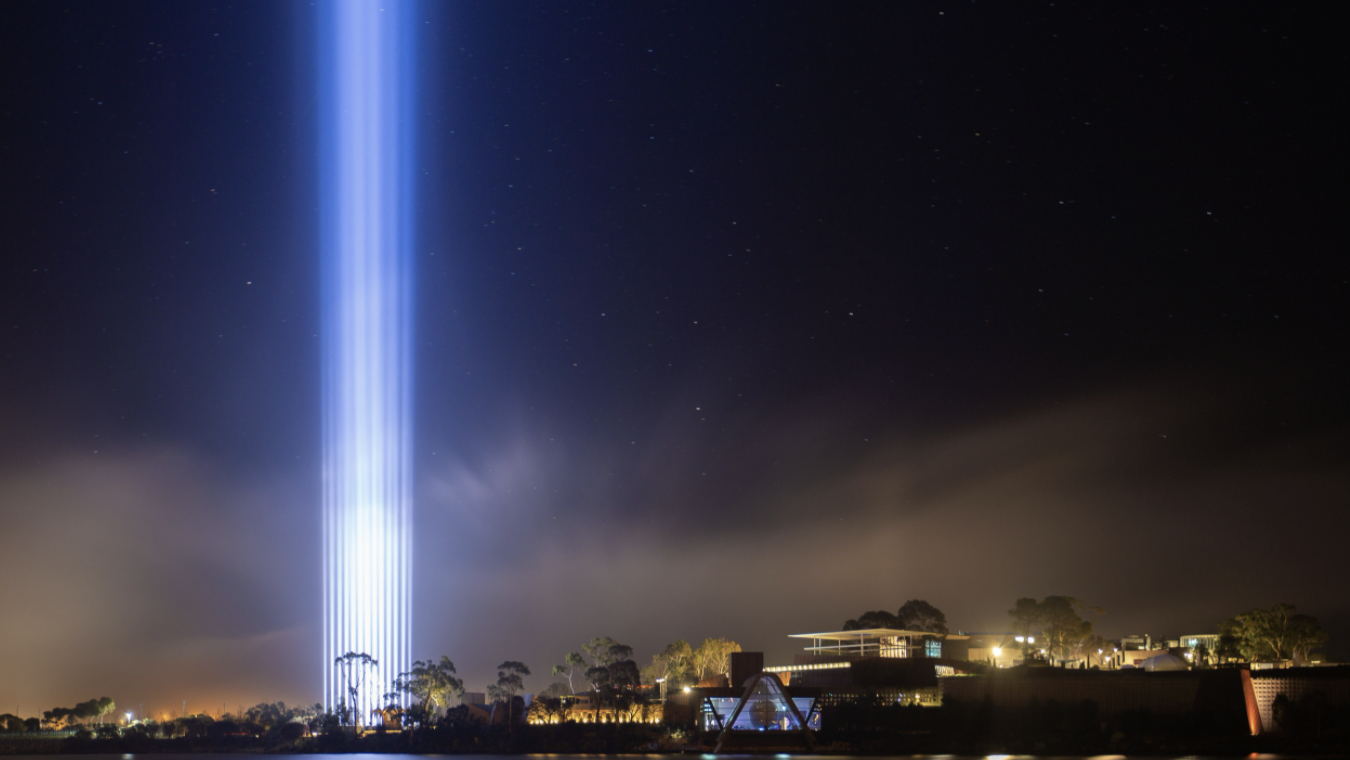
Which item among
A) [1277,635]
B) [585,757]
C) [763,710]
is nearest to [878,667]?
[763,710]

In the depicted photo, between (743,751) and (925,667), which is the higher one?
(925,667)

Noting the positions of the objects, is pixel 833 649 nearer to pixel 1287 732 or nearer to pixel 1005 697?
pixel 1005 697

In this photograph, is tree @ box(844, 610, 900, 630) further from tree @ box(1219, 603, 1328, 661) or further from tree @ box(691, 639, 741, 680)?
tree @ box(1219, 603, 1328, 661)

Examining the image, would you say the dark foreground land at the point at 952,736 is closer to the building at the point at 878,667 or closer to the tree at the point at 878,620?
the building at the point at 878,667

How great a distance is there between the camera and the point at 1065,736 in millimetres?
78375

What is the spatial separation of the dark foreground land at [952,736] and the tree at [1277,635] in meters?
51.8

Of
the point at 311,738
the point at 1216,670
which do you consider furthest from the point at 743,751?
the point at 311,738

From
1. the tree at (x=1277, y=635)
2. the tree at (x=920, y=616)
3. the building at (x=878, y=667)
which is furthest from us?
the tree at (x=920, y=616)

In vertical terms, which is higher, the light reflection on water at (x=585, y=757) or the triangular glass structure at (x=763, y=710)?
the triangular glass structure at (x=763, y=710)

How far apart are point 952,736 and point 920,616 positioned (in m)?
76.7

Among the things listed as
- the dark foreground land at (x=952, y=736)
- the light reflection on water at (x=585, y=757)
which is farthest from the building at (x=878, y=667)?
the light reflection on water at (x=585, y=757)

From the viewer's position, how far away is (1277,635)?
120750mm

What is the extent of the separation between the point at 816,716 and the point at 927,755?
1616 cm

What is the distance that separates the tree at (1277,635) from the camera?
395 feet
